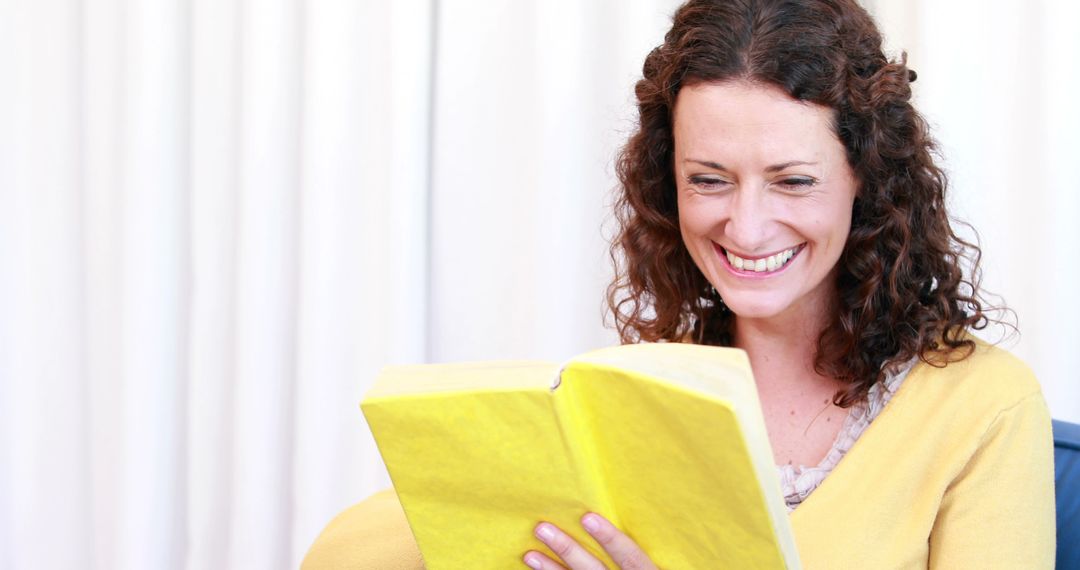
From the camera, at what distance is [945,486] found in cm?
115

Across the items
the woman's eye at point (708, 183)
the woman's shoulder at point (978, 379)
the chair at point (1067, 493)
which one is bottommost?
the chair at point (1067, 493)

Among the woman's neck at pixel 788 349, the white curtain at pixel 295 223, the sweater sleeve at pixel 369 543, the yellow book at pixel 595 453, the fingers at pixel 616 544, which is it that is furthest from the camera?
the white curtain at pixel 295 223

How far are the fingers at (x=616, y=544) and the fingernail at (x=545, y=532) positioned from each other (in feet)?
0.09

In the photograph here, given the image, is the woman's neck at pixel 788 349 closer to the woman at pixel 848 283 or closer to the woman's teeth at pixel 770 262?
the woman at pixel 848 283

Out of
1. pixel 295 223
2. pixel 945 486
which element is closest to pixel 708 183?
pixel 945 486

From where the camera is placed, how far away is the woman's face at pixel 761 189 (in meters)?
1.17

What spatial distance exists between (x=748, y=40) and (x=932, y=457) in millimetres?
458

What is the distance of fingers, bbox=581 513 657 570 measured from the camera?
0.92 m

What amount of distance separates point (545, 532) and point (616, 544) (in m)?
0.06

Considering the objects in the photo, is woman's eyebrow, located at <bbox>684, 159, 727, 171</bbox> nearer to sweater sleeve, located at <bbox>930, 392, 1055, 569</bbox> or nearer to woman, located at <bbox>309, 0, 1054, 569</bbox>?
woman, located at <bbox>309, 0, 1054, 569</bbox>

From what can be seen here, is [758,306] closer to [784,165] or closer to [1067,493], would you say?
[784,165]

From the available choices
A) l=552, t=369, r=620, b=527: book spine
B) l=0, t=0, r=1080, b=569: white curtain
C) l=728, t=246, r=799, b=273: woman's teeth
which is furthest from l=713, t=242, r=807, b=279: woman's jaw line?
l=0, t=0, r=1080, b=569: white curtain

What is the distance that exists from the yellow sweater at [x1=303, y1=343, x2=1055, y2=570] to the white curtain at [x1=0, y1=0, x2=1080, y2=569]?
505mm

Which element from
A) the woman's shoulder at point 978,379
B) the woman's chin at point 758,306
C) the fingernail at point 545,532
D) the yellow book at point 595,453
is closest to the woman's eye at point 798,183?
the woman's chin at point 758,306
